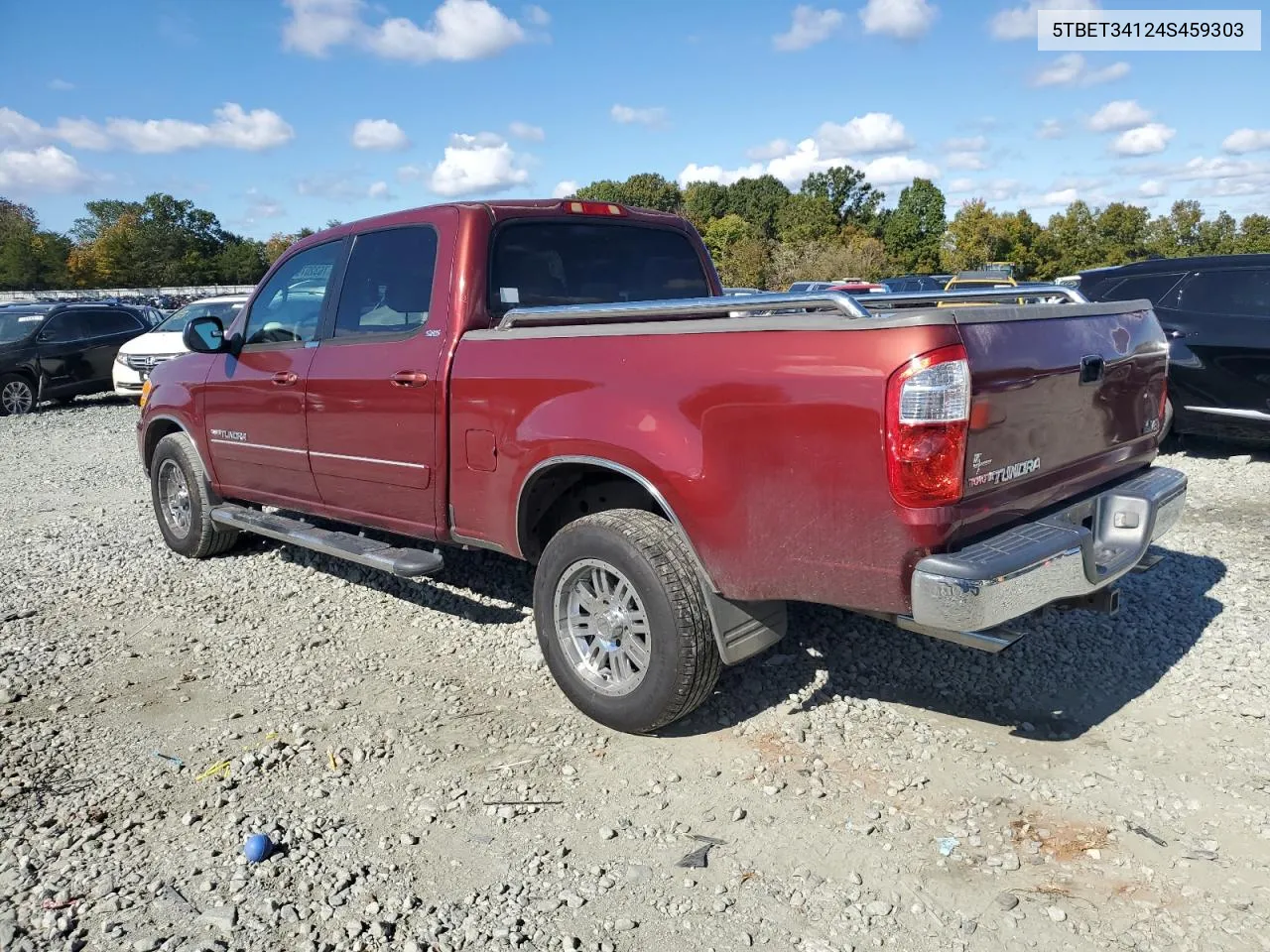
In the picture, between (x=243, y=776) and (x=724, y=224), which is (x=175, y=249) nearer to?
(x=724, y=224)

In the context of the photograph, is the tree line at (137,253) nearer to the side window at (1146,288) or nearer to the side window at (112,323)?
the side window at (112,323)

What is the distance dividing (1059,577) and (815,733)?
1.15m

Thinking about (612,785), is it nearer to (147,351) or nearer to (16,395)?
(147,351)

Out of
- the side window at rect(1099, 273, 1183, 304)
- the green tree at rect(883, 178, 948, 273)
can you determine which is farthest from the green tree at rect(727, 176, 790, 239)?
the side window at rect(1099, 273, 1183, 304)

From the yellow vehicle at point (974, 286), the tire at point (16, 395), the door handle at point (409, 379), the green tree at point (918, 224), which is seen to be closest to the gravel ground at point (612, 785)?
the door handle at point (409, 379)

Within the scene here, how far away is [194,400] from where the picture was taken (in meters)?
5.96

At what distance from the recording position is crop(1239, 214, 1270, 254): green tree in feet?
176

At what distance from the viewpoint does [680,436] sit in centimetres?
328

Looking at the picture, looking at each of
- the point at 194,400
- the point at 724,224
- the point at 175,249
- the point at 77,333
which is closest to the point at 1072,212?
the point at 724,224

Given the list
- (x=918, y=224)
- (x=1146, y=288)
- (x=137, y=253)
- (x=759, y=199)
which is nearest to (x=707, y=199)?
(x=759, y=199)

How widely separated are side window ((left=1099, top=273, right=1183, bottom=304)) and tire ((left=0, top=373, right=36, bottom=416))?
50.4ft

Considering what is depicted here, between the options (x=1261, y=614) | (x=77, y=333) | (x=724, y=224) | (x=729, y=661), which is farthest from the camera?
(x=724, y=224)

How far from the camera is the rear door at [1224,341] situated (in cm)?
781

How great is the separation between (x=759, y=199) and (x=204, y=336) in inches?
4296
